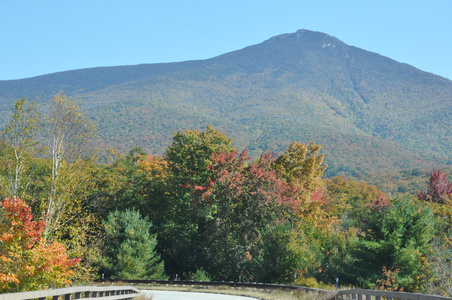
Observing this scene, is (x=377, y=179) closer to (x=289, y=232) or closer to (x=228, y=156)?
(x=228, y=156)

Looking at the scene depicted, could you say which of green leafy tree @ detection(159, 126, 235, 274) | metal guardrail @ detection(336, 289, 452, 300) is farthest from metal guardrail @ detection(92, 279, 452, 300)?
green leafy tree @ detection(159, 126, 235, 274)

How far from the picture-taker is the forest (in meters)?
26.3

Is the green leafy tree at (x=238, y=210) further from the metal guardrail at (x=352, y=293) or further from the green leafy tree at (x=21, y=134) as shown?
the green leafy tree at (x=21, y=134)

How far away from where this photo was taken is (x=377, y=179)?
162 meters

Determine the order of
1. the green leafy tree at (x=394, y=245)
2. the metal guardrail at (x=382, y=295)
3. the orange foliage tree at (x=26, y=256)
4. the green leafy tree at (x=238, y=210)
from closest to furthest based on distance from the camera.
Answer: the metal guardrail at (x=382, y=295) < the orange foliage tree at (x=26, y=256) < the green leafy tree at (x=394, y=245) < the green leafy tree at (x=238, y=210)

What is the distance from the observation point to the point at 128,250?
139ft

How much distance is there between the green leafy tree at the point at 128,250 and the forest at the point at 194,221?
97mm

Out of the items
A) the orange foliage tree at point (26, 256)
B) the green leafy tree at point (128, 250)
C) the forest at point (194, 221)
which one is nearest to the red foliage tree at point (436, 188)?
the forest at point (194, 221)

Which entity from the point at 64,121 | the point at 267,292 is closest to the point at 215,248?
the point at 267,292

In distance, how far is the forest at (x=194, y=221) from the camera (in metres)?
26.3

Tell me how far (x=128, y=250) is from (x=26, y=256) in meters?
27.1

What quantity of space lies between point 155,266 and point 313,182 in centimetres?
2040

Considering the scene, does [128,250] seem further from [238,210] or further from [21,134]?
[21,134]

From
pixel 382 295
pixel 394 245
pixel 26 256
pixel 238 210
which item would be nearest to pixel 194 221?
pixel 238 210
